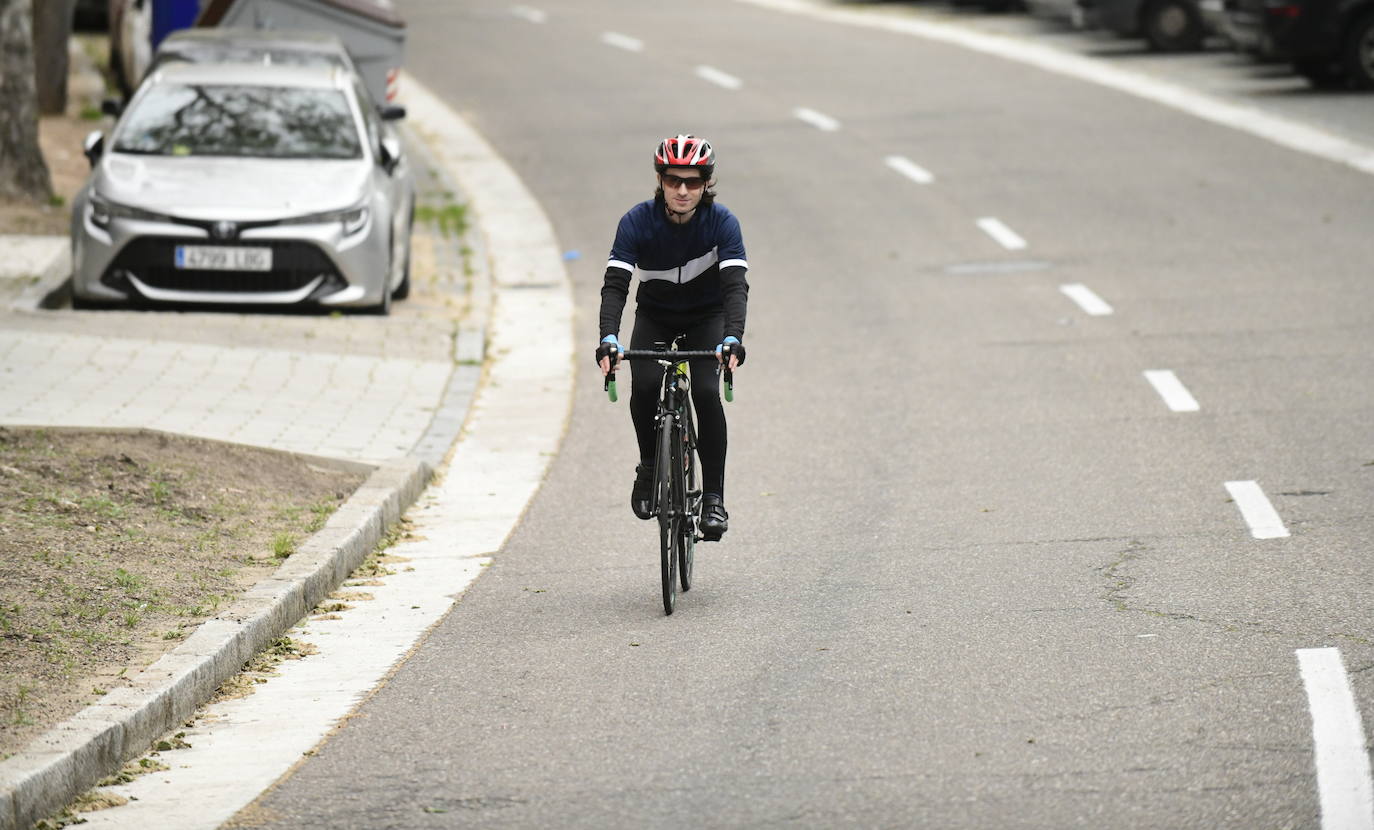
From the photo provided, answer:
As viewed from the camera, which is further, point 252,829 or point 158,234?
point 158,234

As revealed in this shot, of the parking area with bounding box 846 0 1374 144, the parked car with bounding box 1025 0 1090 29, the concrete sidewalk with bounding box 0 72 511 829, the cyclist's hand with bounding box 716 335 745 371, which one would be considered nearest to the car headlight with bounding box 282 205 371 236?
the concrete sidewalk with bounding box 0 72 511 829

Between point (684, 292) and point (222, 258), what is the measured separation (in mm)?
6672

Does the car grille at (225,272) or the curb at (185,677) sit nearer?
the curb at (185,677)

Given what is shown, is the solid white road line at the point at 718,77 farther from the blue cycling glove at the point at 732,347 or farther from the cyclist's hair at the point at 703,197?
the blue cycling glove at the point at 732,347

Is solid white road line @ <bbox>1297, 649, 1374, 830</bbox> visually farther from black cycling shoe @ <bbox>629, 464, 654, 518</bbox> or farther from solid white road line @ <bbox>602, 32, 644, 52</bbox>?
solid white road line @ <bbox>602, 32, 644, 52</bbox>

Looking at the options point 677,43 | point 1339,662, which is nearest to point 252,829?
point 1339,662

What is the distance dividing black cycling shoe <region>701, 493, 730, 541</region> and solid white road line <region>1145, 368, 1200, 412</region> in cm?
433

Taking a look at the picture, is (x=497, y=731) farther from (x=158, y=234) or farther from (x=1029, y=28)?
(x=1029, y=28)

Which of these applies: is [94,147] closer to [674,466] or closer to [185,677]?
[674,466]

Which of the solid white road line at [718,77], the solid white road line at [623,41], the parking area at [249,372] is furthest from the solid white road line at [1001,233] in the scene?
the solid white road line at [623,41]

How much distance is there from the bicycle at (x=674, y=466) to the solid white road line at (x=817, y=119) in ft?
54.8

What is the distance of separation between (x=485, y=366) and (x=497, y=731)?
7.55 meters

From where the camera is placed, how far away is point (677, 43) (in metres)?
34.2

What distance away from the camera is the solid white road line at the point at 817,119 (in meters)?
25.1
